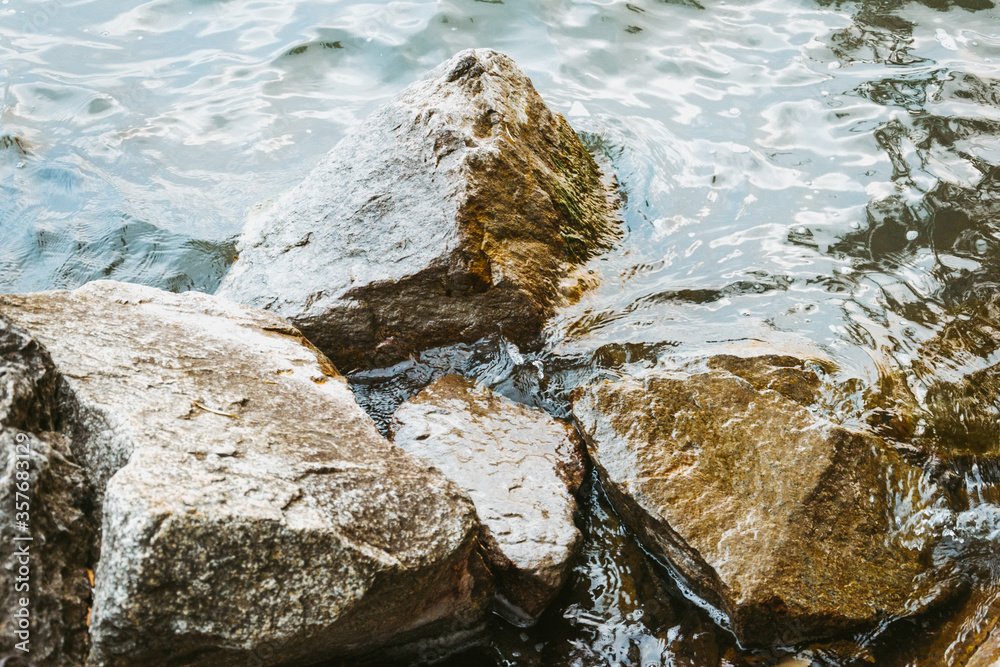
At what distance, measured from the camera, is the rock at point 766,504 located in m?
3.04

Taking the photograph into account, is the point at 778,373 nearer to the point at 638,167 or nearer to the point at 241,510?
the point at 638,167

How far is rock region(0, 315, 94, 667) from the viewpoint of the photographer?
221 cm

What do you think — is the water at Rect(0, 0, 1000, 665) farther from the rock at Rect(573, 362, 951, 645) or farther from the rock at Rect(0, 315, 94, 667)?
the rock at Rect(0, 315, 94, 667)

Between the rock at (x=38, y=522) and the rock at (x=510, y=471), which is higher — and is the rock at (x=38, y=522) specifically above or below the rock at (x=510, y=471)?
above

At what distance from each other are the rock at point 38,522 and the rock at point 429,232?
1.75 m

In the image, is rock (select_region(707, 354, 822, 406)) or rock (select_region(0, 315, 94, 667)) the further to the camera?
rock (select_region(707, 354, 822, 406))

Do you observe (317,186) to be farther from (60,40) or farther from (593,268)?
(60,40)

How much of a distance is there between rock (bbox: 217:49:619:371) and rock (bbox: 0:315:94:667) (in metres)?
1.75

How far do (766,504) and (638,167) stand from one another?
3661mm

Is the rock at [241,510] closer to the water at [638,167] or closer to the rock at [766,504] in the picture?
the water at [638,167]

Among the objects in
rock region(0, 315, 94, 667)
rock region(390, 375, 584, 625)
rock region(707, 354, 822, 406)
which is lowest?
rock region(390, 375, 584, 625)

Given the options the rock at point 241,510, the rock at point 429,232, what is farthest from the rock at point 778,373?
the rock at point 241,510

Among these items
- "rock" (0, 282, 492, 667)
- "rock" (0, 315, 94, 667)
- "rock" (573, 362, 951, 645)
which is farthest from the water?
"rock" (0, 315, 94, 667)

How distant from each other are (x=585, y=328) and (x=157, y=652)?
307cm
